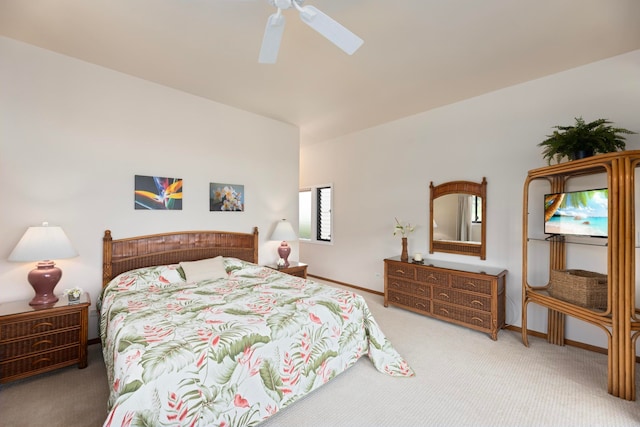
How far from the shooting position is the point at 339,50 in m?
2.54

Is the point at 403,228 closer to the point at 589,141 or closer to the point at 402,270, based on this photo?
the point at 402,270

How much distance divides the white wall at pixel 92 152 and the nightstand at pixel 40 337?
1.65 feet

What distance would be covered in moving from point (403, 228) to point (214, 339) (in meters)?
3.35

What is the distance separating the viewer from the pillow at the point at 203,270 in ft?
9.89

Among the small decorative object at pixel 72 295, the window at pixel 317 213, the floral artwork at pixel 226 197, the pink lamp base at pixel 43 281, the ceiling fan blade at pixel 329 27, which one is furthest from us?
the window at pixel 317 213

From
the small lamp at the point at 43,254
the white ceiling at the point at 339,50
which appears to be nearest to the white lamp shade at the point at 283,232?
the white ceiling at the point at 339,50

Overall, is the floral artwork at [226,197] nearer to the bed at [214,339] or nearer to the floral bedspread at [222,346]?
the bed at [214,339]

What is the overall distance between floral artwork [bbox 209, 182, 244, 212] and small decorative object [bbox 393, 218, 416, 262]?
2456 mm

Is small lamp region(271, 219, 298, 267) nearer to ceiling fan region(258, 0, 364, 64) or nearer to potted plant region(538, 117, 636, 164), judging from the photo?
ceiling fan region(258, 0, 364, 64)

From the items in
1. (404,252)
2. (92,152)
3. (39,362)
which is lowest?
(39,362)

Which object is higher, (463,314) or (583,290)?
(583,290)

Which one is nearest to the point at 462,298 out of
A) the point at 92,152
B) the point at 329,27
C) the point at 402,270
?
the point at 402,270

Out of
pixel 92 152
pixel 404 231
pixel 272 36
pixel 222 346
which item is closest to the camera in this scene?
pixel 222 346

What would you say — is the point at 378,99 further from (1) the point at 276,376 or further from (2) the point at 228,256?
(1) the point at 276,376
